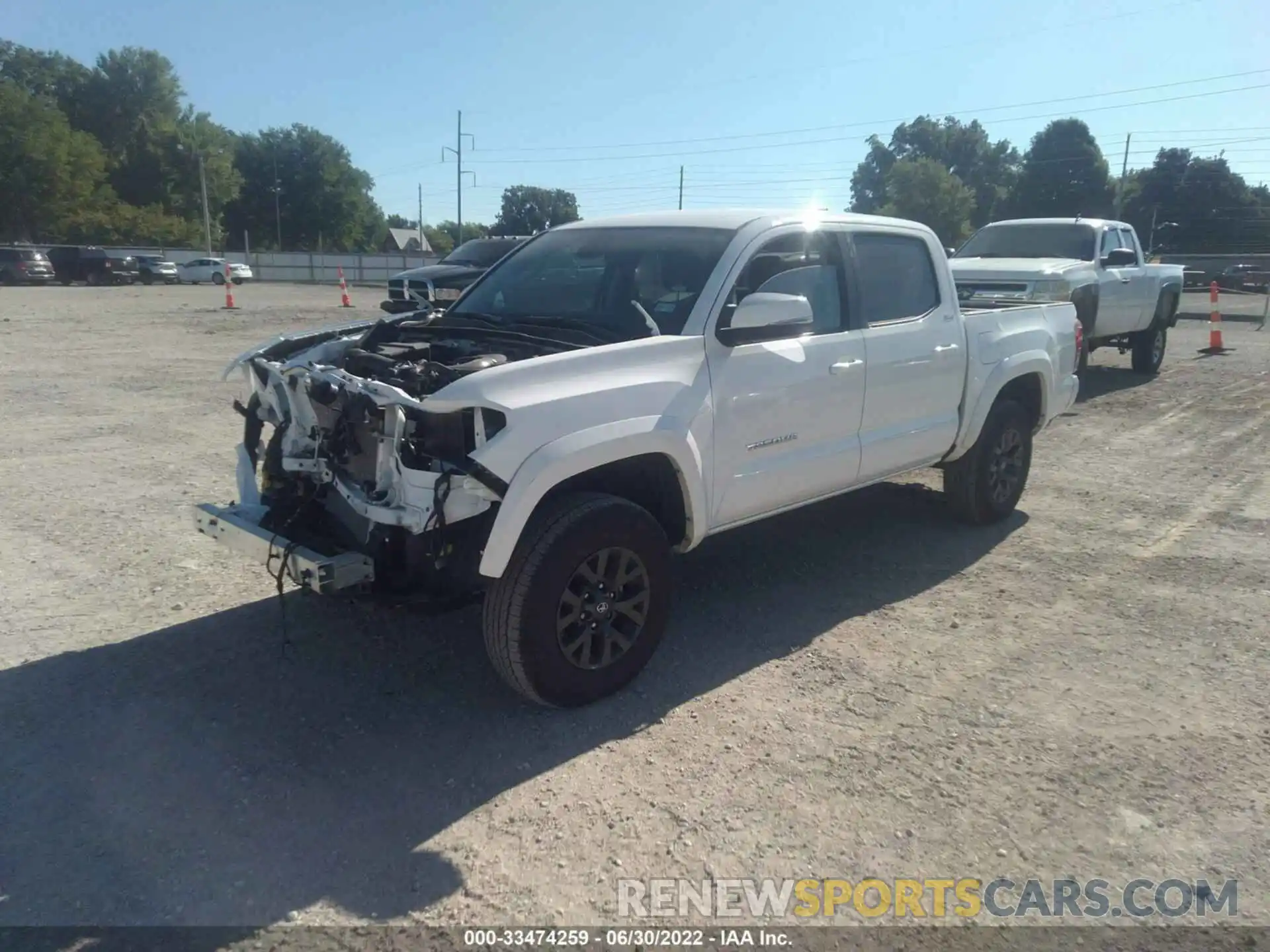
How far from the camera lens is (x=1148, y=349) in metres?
14.1

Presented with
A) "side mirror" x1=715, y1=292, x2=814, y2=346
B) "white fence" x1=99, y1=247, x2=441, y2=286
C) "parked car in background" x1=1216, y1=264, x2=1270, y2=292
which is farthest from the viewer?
"white fence" x1=99, y1=247, x2=441, y2=286

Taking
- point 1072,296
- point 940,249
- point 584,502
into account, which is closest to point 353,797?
point 584,502

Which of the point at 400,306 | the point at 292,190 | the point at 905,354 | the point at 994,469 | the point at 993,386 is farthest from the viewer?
the point at 292,190

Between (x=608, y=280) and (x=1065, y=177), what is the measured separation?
2990 inches

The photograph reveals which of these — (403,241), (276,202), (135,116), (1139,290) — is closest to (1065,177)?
(403,241)

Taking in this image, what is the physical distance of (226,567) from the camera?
561 centimetres

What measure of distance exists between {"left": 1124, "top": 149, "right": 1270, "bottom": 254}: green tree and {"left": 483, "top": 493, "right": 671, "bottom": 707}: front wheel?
63049 mm

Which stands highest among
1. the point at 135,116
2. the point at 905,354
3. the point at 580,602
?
the point at 135,116

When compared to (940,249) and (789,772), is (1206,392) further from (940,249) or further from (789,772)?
(789,772)

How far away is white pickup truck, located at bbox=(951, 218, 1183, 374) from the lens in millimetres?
11539

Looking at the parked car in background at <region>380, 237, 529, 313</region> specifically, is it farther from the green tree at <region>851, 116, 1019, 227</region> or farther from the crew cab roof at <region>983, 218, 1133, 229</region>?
the green tree at <region>851, 116, 1019, 227</region>

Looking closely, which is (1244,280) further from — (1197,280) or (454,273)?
(454,273)

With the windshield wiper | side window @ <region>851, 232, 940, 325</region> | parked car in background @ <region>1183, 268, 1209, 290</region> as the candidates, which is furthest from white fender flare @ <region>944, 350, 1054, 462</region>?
parked car in background @ <region>1183, 268, 1209, 290</region>

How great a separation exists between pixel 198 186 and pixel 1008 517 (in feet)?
→ 259
